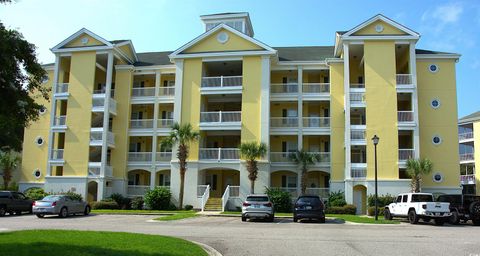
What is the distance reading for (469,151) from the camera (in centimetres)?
6544

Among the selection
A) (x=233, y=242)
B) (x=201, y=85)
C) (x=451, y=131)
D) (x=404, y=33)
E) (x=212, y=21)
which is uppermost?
(x=212, y=21)

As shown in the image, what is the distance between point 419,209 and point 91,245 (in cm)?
1957

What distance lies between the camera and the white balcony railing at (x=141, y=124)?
4269 centimetres

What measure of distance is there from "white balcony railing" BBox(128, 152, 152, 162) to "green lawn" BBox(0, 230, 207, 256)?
28.3 metres

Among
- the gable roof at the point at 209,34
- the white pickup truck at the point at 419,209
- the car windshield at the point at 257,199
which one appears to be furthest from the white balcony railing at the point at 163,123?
the white pickup truck at the point at 419,209

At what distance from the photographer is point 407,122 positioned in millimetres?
36562

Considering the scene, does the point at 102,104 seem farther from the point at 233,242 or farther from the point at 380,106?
the point at 233,242

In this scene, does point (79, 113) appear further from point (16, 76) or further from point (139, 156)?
point (16, 76)

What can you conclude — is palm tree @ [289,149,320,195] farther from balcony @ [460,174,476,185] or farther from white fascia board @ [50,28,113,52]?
balcony @ [460,174,476,185]

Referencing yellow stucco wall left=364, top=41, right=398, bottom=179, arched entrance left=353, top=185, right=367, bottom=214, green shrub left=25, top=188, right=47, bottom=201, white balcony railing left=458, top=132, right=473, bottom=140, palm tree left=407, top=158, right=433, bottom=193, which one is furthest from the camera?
white balcony railing left=458, top=132, right=473, bottom=140

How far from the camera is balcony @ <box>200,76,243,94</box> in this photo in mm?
39375

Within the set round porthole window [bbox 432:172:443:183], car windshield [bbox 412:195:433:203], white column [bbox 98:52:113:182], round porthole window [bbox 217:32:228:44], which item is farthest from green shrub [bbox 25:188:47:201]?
round porthole window [bbox 432:172:443:183]

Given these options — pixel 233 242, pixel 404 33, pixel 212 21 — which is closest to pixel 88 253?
pixel 233 242

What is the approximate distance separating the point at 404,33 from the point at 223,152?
59.5 feet
